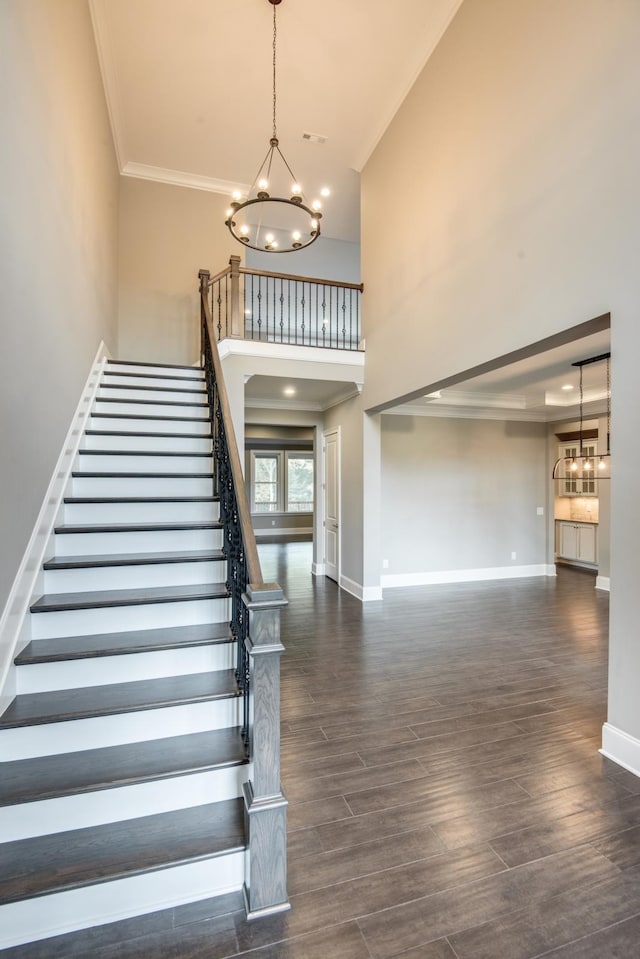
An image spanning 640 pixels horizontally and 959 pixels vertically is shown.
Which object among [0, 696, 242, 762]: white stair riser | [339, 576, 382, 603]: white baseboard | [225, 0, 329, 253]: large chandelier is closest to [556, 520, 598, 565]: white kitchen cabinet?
[339, 576, 382, 603]: white baseboard

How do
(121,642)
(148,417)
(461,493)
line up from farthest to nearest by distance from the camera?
1. (461,493)
2. (148,417)
3. (121,642)

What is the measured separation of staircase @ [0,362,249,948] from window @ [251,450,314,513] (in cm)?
934

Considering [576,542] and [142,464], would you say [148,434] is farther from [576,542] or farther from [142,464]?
[576,542]

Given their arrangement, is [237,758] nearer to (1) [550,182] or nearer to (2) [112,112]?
(1) [550,182]

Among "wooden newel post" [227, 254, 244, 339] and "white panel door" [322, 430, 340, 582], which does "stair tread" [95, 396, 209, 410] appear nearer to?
"wooden newel post" [227, 254, 244, 339]

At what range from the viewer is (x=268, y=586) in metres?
1.65

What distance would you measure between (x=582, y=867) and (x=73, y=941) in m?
1.92

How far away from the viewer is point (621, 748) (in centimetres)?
248

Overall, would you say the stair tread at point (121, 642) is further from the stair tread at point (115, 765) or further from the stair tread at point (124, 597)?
the stair tread at point (115, 765)

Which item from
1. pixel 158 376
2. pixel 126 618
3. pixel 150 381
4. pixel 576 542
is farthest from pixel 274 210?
pixel 576 542

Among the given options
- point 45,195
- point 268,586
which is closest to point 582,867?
point 268,586

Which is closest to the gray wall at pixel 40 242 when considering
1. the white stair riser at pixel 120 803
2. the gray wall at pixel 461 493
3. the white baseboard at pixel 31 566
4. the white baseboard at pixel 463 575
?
the white baseboard at pixel 31 566

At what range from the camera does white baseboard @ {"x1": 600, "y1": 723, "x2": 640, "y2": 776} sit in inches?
94.7

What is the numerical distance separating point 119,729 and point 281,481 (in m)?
10.9
